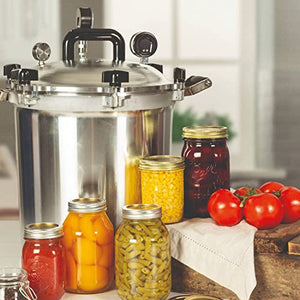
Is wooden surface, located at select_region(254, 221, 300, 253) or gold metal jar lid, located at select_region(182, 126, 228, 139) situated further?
gold metal jar lid, located at select_region(182, 126, 228, 139)

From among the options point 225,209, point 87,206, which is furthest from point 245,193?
point 87,206

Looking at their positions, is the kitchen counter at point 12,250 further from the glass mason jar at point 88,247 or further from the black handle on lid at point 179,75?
the black handle on lid at point 179,75

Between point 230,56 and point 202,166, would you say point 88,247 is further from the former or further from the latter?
point 230,56

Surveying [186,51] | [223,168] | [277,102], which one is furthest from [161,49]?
[223,168]

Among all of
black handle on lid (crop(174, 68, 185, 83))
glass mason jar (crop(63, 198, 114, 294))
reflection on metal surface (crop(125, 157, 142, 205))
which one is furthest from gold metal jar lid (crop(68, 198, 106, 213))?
black handle on lid (crop(174, 68, 185, 83))

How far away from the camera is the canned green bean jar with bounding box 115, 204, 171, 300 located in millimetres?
1229

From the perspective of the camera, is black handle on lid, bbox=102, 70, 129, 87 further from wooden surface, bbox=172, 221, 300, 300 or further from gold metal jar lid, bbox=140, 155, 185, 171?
wooden surface, bbox=172, 221, 300, 300

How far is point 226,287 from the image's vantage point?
4.25ft

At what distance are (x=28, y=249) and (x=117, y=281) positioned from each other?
0.17 m

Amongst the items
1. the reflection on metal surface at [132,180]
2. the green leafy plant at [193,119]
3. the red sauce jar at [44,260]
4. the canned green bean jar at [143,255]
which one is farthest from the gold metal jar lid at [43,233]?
the green leafy plant at [193,119]

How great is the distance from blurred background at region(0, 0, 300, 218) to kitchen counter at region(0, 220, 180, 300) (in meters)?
2.48

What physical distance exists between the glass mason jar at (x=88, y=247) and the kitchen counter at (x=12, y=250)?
16 mm

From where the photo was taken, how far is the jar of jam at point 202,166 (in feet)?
4.72

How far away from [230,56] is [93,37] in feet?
9.95
